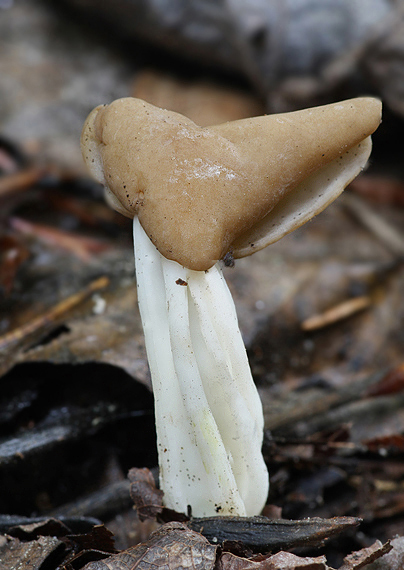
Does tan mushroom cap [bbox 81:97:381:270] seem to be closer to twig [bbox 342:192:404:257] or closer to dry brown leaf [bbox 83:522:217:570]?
dry brown leaf [bbox 83:522:217:570]

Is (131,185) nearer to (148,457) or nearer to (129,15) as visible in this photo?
(148,457)

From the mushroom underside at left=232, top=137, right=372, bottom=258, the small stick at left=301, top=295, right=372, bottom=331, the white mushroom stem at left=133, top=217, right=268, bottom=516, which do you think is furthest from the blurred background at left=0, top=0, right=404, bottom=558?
the mushroom underside at left=232, top=137, right=372, bottom=258

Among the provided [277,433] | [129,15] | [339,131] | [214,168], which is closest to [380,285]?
[277,433]

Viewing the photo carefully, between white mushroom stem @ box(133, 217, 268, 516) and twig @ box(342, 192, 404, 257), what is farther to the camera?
twig @ box(342, 192, 404, 257)

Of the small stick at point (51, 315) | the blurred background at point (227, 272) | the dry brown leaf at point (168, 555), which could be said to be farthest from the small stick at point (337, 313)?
the dry brown leaf at point (168, 555)

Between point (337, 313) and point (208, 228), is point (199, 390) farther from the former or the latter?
point (337, 313)

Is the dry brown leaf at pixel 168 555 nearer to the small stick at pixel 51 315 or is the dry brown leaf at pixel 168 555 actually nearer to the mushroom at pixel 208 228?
the mushroom at pixel 208 228
